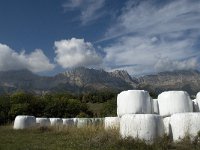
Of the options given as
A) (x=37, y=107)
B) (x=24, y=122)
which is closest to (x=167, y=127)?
(x=24, y=122)

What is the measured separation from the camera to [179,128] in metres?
14.7

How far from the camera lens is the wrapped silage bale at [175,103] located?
659 inches

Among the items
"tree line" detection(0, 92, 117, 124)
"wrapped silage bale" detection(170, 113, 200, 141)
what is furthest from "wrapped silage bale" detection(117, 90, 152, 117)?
"tree line" detection(0, 92, 117, 124)

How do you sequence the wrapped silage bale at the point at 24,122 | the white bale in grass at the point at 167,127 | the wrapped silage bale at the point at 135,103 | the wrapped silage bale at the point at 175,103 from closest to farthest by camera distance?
the white bale in grass at the point at 167,127 → the wrapped silage bale at the point at 175,103 → the wrapped silage bale at the point at 135,103 → the wrapped silage bale at the point at 24,122

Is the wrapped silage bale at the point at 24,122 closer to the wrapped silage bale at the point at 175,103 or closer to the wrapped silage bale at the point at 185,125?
the wrapped silage bale at the point at 175,103

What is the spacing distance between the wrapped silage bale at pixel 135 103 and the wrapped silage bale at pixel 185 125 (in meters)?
2.34

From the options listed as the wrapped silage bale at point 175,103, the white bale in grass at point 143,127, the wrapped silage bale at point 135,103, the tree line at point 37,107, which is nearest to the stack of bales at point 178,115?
the wrapped silage bale at point 175,103

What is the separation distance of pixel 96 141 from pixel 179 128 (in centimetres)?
307

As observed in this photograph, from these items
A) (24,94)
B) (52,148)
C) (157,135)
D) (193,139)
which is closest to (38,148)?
(52,148)

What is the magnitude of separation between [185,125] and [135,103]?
10.4 ft

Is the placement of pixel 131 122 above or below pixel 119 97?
below

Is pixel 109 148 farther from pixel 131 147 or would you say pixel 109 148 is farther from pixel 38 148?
pixel 38 148

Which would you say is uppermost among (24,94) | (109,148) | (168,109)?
(24,94)

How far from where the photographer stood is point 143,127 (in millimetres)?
14977
